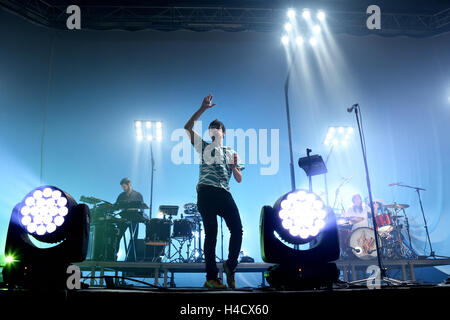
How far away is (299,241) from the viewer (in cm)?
180

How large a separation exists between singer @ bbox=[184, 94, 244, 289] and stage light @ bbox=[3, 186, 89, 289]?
1.20 m

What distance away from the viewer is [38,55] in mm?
7816

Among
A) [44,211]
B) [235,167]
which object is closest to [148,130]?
[235,167]

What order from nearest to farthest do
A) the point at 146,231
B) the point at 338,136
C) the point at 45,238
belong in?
1. the point at 45,238
2. the point at 146,231
3. the point at 338,136

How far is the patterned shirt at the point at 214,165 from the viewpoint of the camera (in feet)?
9.33

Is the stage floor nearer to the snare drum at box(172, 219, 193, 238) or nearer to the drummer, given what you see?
the snare drum at box(172, 219, 193, 238)

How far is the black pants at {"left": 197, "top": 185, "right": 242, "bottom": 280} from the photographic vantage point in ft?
8.95

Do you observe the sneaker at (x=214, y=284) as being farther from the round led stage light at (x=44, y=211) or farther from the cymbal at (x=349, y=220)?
the cymbal at (x=349, y=220)

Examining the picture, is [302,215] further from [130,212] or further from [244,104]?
[244,104]

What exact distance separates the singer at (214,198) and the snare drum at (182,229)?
4185 millimetres

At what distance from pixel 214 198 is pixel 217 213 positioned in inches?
6.0
